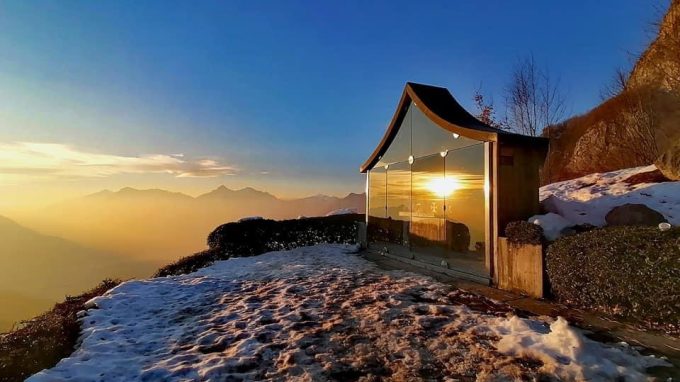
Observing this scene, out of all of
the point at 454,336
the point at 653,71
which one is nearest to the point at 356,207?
the point at 454,336

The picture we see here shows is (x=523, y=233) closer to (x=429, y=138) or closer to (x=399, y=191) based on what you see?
(x=429, y=138)

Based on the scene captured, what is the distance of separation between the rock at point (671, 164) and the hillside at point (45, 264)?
10205cm

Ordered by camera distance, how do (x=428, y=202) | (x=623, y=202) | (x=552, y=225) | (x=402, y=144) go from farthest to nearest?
(x=402, y=144) → (x=428, y=202) → (x=623, y=202) → (x=552, y=225)

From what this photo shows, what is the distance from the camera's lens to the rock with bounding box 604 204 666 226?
6859mm

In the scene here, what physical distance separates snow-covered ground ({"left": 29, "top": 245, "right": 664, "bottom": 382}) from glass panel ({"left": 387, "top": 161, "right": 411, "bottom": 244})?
347 cm

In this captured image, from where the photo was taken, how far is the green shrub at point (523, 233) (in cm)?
606

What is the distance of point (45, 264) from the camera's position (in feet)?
370

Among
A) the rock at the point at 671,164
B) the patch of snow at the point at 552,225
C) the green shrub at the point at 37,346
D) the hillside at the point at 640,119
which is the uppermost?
the hillside at the point at 640,119

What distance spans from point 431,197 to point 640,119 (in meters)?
15.1

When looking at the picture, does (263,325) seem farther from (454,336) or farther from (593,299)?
(593,299)

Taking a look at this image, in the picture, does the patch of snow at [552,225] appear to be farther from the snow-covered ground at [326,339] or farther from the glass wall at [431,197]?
the snow-covered ground at [326,339]

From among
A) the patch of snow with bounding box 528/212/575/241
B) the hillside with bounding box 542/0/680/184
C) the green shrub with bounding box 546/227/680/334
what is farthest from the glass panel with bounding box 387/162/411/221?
the hillside with bounding box 542/0/680/184

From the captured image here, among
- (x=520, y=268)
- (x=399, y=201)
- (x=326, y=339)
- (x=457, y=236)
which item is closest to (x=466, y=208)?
(x=457, y=236)

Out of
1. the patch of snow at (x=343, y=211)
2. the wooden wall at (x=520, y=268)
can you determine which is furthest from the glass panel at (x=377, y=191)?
the wooden wall at (x=520, y=268)
